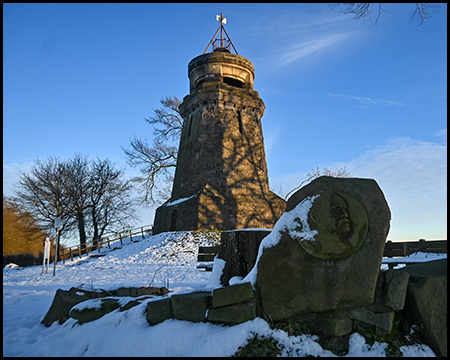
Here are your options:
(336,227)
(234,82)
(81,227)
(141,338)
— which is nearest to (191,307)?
(141,338)

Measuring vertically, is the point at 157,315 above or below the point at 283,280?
below

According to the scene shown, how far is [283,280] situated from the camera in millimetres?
3674

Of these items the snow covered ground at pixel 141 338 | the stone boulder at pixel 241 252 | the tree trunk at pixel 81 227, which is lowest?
the snow covered ground at pixel 141 338

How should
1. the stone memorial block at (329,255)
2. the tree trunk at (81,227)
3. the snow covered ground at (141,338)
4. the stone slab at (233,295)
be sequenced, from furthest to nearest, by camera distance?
the tree trunk at (81,227), the stone slab at (233,295), the stone memorial block at (329,255), the snow covered ground at (141,338)

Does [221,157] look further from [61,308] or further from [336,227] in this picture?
[336,227]

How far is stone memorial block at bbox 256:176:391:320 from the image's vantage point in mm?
3582

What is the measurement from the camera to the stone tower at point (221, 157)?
18500mm

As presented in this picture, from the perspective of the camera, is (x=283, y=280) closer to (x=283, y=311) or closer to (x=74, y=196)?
(x=283, y=311)

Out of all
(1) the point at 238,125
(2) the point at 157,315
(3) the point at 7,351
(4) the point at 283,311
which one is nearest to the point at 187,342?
(2) the point at 157,315

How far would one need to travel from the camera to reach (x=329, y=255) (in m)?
3.60

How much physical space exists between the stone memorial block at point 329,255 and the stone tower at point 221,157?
1414 cm

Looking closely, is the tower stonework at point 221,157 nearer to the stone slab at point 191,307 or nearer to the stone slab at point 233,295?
the stone slab at point 191,307

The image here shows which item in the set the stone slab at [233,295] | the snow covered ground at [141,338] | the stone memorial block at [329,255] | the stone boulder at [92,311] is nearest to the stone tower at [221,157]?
the stone boulder at [92,311]

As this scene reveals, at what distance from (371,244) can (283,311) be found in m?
1.28
